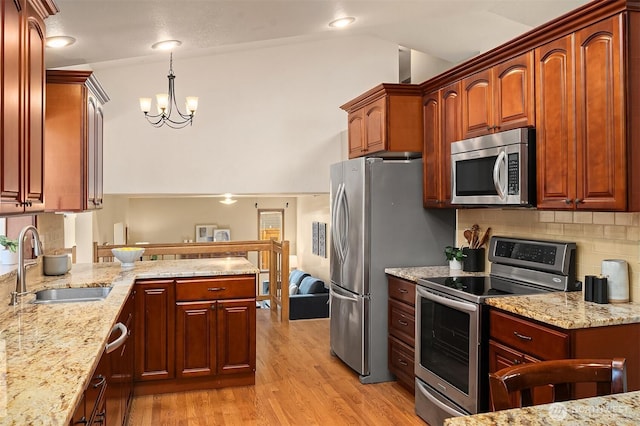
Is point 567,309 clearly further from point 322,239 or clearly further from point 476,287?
point 322,239

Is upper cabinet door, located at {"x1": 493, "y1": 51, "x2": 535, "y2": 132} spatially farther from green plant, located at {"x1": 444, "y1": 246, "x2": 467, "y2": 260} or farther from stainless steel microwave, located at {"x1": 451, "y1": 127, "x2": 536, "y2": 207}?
green plant, located at {"x1": 444, "y1": 246, "x2": 467, "y2": 260}

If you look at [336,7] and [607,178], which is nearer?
[607,178]

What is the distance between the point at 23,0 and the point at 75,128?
1.60m

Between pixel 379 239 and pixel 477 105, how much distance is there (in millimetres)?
1247

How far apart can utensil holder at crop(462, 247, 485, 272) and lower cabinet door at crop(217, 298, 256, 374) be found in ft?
5.32

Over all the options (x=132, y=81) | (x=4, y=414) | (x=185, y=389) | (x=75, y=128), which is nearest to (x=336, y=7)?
(x=75, y=128)

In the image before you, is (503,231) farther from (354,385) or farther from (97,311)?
(97,311)

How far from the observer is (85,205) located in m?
3.64

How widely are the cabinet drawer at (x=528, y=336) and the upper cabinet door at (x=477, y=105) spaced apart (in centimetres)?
122

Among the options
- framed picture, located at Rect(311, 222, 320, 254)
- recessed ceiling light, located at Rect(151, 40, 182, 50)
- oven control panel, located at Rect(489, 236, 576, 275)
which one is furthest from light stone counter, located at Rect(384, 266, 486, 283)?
framed picture, located at Rect(311, 222, 320, 254)

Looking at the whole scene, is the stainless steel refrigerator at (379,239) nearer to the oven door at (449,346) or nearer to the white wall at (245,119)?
the oven door at (449,346)

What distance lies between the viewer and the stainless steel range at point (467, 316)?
114 inches

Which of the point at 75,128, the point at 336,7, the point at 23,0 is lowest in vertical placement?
the point at 75,128

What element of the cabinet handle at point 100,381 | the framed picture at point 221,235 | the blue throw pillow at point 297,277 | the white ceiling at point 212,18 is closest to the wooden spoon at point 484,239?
the white ceiling at point 212,18
